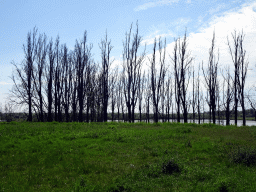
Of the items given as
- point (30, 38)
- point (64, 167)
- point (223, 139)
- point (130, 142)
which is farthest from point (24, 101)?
point (223, 139)

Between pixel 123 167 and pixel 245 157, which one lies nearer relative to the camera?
pixel 123 167

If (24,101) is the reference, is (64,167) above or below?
below

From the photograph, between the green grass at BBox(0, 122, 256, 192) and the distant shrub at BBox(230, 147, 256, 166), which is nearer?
the green grass at BBox(0, 122, 256, 192)

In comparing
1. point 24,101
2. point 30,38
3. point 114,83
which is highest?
point 30,38

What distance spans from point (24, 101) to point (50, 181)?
3173cm

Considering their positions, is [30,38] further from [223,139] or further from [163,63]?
[223,139]

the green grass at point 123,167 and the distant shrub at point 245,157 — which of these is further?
the distant shrub at point 245,157

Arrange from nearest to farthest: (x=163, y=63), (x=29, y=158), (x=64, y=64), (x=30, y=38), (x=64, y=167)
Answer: (x=64, y=167)
(x=29, y=158)
(x=30, y=38)
(x=163, y=63)
(x=64, y=64)

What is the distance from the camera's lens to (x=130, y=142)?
11.8 meters

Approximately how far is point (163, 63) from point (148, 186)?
103 ft

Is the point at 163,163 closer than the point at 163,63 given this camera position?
Yes

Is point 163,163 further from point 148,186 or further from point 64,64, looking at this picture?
point 64,64

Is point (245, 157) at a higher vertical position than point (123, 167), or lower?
higher

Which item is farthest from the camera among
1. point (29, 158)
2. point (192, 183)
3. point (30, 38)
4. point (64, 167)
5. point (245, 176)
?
point (30, 38)
